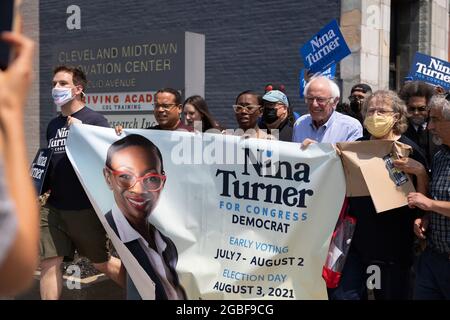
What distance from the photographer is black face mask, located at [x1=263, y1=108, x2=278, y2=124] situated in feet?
16.7

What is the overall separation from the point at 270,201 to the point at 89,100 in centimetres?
646

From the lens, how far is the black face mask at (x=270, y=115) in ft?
16.7

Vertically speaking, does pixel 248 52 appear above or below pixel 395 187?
above

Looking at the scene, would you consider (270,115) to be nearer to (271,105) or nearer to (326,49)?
(271,105)

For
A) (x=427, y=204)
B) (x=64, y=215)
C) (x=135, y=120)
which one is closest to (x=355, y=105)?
(x=427, y=204)

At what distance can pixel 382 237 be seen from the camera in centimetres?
373

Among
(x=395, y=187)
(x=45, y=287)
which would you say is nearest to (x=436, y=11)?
(x=395, y=187)

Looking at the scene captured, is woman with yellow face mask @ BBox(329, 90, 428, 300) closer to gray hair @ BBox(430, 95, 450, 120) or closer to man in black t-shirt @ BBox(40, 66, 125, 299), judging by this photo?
gray hair @ BBox(430, 95, 450, 120)

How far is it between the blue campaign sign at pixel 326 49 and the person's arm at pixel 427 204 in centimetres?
326

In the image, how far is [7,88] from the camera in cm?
126

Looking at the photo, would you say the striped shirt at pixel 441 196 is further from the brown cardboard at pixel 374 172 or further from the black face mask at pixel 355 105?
the black face mask at pixel 355 105

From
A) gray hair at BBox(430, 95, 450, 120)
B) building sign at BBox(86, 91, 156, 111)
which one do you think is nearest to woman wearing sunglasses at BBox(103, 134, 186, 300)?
gray hair at BBox(430, 95, 450, 120)

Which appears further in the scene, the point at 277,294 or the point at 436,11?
the point at 436,11
